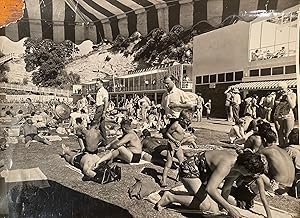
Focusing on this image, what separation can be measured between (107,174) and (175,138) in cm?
23

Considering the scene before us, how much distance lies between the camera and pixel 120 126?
1.11m

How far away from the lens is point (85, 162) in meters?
1.11

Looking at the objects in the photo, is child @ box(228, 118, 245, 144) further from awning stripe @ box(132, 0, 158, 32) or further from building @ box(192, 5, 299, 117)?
awning stripe @ box(132, 0, 158, 32)

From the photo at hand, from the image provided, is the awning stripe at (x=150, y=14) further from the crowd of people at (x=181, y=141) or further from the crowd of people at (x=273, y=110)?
Answer: the crowd of people at (x=273, y=110)

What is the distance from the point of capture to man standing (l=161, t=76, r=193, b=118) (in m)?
1.06

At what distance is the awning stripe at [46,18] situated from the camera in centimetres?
113

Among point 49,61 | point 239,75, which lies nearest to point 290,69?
point 239,75

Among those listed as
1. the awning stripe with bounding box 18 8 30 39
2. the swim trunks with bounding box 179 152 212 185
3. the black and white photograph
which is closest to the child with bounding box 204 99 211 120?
the black and white photograph

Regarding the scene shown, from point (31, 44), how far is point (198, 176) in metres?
0.64

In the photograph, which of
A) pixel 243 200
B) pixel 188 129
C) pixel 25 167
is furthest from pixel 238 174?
pixel 25 167

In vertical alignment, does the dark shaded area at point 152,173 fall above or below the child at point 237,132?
below

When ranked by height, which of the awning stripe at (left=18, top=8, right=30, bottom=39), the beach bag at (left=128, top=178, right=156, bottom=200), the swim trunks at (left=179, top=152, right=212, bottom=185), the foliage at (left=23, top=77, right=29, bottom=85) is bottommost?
the beach bag at (left=128, top=178, right=156, bottom=200)

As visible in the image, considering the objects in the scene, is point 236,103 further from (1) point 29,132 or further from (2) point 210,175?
(1) point 29,132

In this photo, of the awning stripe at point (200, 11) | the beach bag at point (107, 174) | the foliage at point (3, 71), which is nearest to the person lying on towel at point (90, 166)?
the beach bag at point (107, 174)
